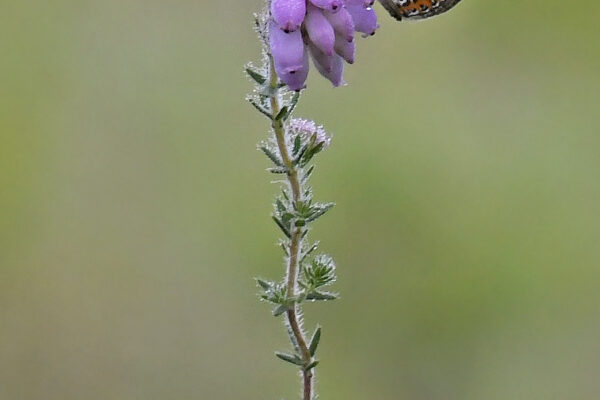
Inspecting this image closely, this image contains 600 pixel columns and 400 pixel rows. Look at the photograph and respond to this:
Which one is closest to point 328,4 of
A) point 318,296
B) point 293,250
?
point 293,250

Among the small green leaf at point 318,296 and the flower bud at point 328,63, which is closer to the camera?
the flower bud at point 328,63

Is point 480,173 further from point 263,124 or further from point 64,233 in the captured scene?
point 64,233

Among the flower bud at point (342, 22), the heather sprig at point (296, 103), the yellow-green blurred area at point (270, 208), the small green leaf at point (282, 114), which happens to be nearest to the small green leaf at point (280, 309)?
the heather sprig at point (296, 103)

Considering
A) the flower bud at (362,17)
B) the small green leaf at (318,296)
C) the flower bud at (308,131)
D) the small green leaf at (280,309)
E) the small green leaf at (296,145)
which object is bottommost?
the small green leaf at (280,309)

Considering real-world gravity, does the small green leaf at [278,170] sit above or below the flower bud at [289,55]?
below

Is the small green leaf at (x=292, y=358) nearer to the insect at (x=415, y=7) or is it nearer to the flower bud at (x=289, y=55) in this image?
the flower bud at (x=289, y=55)

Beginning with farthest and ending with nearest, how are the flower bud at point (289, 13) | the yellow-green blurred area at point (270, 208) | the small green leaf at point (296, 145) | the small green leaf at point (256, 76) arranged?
the yellow-green blurred area at point (270, 208) < the small green leaf at point (296, 145) < the small green leaf at point (256, 76) < the flower bud at point (289, 13)

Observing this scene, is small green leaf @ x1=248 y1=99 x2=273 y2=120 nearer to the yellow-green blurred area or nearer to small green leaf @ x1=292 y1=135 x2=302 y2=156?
small green leaf @ x1=292 y1=135 x2=302 y2=156
